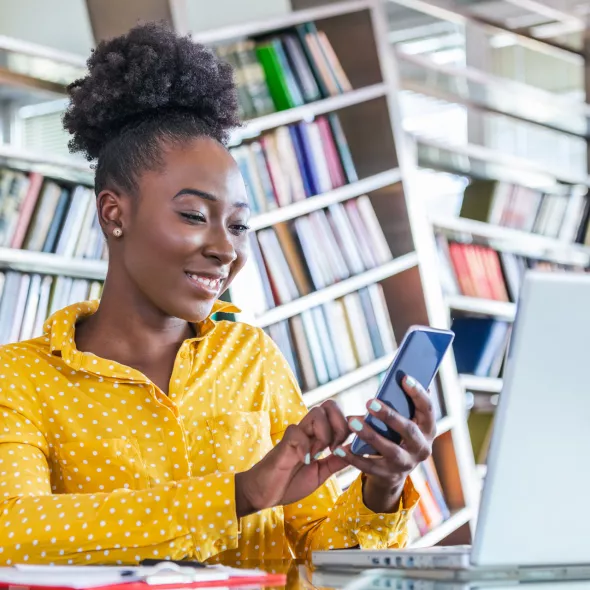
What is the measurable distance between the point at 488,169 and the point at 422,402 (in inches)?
100

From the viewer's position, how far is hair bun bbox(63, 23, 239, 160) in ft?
5.08

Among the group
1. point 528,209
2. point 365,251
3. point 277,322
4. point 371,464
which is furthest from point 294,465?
point 528,209

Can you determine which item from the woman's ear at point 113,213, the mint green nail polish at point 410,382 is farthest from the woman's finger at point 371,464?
the woman's ear at point 113,213

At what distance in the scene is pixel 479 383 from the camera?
3.36 metres

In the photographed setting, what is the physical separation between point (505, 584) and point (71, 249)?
1.76 m

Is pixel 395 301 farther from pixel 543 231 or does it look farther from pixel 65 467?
pixel 65 467

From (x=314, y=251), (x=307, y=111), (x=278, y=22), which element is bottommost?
(x=314, y=251)

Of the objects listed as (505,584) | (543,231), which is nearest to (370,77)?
(543,231)

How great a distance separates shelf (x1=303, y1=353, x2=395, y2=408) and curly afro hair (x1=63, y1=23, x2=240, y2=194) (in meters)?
1.29

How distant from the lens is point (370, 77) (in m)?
3.12

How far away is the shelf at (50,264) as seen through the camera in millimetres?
2359

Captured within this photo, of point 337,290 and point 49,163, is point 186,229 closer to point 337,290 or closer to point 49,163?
point 49,163

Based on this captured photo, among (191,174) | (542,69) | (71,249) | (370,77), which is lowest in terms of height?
(191,174)

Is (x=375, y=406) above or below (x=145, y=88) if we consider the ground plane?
below
